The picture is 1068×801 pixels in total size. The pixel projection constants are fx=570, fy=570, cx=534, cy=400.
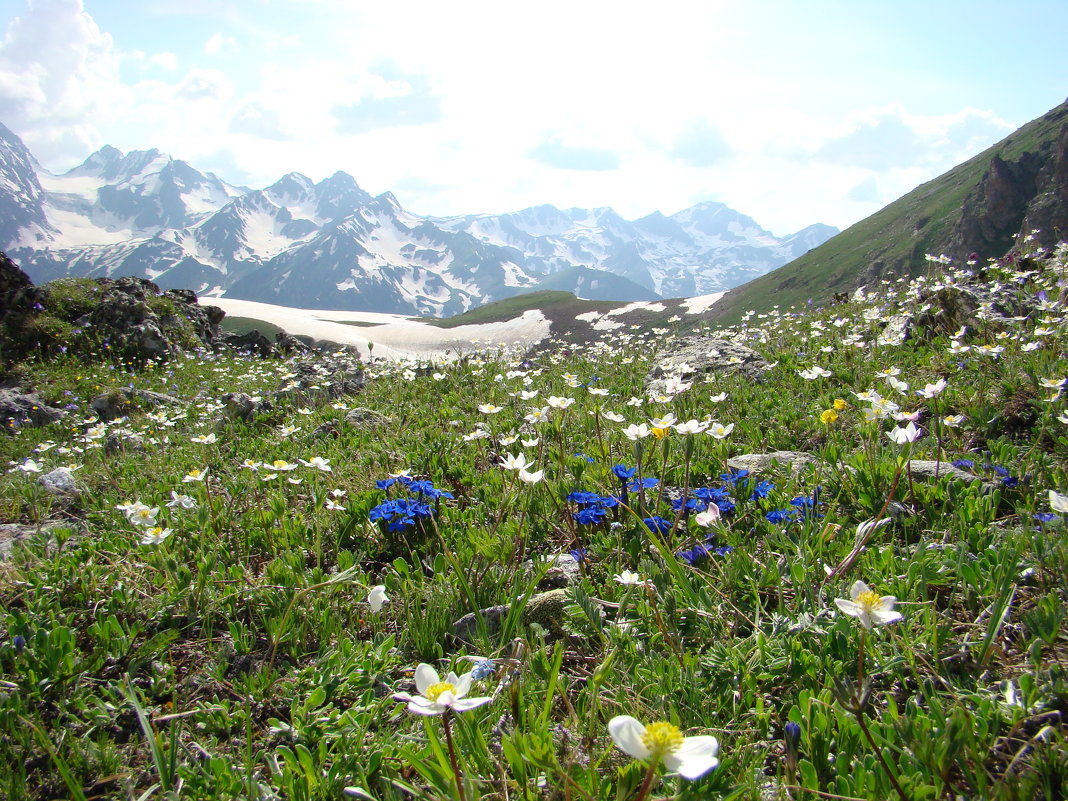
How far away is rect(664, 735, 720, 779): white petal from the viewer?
1002mm

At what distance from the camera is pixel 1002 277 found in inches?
320

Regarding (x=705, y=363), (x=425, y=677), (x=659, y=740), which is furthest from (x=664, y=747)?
(x=705, y=363)

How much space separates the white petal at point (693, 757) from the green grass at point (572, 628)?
186 millimetres

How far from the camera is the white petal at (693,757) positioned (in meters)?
1.00

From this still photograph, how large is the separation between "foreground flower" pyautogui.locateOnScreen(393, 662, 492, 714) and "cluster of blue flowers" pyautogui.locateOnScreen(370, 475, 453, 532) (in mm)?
1745

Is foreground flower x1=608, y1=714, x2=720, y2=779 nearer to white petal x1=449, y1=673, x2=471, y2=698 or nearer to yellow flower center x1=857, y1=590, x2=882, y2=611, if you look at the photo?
white petal x1=449, y1=673, x2=471, y2=698

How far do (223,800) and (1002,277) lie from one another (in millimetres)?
10400

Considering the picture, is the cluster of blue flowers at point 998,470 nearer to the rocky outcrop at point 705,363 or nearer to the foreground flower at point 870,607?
the foreground flower at point 870,607

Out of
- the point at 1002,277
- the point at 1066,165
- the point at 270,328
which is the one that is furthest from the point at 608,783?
the point at 1066,165

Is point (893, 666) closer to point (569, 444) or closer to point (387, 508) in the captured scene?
point (387, 508)

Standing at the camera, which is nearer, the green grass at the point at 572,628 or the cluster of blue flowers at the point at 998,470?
the green grass at the point at 572,628

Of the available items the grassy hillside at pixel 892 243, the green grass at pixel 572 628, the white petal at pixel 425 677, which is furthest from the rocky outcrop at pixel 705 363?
the grassy hillside at pixel 892 243

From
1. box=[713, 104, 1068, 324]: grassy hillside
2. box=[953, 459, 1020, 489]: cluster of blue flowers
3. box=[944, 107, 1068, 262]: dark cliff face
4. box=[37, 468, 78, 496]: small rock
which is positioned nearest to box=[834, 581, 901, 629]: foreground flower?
box=[953, 459, 1020, 489]: cluster of blue flowers

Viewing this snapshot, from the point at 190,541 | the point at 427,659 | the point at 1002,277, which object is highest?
the point at 1002,277
